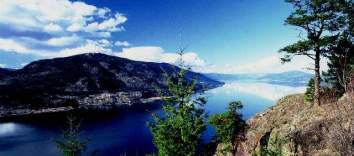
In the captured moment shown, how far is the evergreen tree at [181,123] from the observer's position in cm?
5303

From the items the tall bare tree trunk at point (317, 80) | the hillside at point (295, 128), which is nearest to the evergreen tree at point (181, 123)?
the hillside at point (295, 128)

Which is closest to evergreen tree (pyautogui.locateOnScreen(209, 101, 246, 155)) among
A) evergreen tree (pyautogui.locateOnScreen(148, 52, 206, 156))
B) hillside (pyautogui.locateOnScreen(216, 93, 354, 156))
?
hillside (pyautogui.locateOnScreen(216, 93, 354, 156))

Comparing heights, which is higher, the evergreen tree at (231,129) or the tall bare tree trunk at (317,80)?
the tall bare tree trunk at (317,80)

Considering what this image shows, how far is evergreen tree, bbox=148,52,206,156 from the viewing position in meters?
53.0

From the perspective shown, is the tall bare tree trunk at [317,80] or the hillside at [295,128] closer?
the hillside at [295,128]

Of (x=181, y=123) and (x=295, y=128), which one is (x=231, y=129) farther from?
(x=181, y=123)

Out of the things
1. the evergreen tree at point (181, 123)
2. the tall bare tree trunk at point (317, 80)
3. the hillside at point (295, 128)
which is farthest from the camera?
the tall bare tree trunk at point (317, 80)

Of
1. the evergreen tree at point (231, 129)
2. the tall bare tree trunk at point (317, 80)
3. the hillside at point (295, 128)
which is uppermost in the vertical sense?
the tall bare tree trunk at point (317, 80)

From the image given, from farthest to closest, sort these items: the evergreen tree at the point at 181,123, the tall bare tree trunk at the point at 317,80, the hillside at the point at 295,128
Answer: the tall bare tree trunk at the point at 317,80 → the evergreen tree at the point at 181,123 → the hillside at the point at 295,128

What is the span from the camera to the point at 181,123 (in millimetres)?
52875

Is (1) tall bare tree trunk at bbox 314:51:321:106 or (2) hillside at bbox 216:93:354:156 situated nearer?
(2) hillside at bbox 216:93:354:156

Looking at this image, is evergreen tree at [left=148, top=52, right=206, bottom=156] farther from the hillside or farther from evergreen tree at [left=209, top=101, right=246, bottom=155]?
evergreen tree at [left=209, top=101, right=246, bottom=155]

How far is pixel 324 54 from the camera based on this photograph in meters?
57.9

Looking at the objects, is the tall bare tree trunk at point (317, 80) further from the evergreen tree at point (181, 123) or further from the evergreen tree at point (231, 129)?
the evergreen tree at point (231, 129)
